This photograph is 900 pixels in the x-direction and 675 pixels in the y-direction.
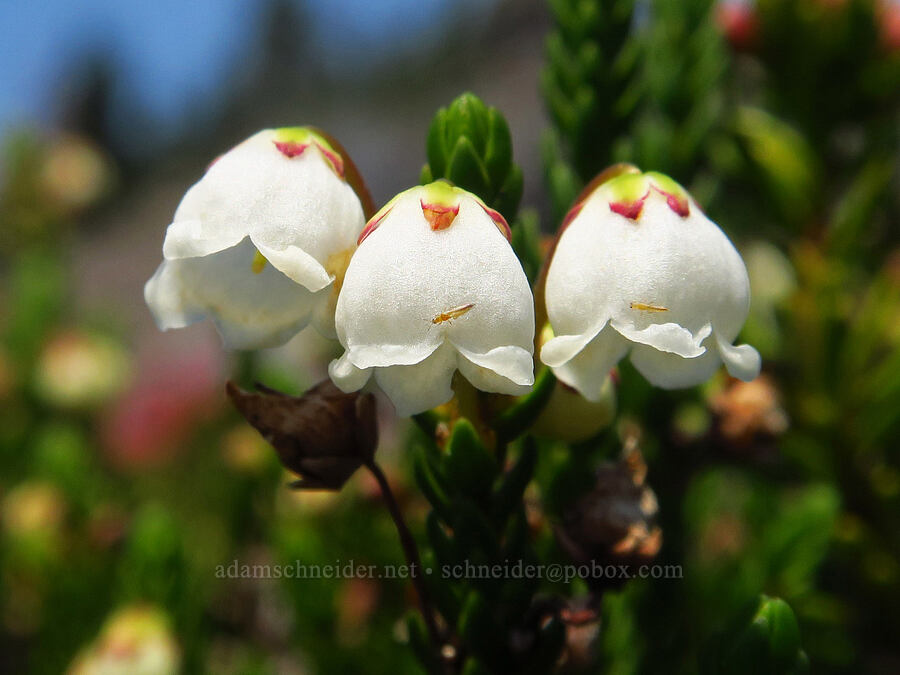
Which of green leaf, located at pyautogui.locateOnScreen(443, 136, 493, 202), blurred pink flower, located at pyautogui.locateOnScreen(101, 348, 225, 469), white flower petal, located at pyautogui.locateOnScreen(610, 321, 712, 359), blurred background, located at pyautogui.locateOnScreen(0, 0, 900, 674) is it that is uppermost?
green leaf, located at pyautogui.locateOnScreen(443, 136, 493, 202)

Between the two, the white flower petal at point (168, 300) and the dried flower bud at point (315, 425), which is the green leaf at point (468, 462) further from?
the white flower petal at point (168, 300)

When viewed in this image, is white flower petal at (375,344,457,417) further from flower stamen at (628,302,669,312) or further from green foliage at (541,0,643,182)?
green foliage at (541,0,643,182)

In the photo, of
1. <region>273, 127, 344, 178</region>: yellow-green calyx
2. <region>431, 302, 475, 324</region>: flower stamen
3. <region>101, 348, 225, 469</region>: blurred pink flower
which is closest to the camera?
<region>431, 302, 475, 324</region>: flower stamen

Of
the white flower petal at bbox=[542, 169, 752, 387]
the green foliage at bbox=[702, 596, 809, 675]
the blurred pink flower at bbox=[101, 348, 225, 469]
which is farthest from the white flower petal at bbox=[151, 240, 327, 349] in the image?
the blurred pink flower at bbox=[101, 348, 225, 469]

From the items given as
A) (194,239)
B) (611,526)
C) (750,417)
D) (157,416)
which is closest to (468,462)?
(611,526)

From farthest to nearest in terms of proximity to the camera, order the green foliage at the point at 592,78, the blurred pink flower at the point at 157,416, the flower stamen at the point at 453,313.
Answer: the blurred pink flower at the point at 157,416 → the green foliage at the point at 592,78 → the flower stamen at the point at 453,313

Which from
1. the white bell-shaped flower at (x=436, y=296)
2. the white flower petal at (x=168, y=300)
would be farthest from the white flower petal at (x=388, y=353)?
the white flower petal at (x=168, y=300)

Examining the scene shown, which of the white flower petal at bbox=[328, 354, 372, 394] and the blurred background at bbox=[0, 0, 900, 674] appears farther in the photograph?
the blurred background at bbox=[0, 0, 900, 674]

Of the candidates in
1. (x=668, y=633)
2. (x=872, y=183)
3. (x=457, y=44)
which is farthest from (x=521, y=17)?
(x=668, y=633)
